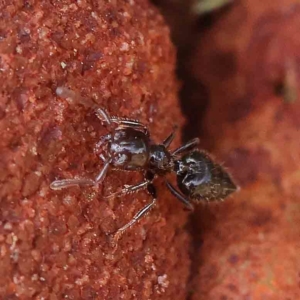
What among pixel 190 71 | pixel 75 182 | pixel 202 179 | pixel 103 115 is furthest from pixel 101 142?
pixel 190 71

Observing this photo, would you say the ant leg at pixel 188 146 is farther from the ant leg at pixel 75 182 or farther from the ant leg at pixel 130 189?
the ant leg at pixel 75 182

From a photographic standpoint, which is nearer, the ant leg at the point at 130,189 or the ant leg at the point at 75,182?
the ant leg at the point at 75,182

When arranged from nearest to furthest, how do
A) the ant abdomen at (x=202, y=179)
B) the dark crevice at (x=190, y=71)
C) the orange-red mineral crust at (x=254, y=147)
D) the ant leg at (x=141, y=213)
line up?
1. the ant leg at (x=141, y=213)
2. the orange-red mineral crust at (x=254, y=147)
3. the ant abdomen at (x=202, y=179)
4. the dark crevice at (x=190, y=71)

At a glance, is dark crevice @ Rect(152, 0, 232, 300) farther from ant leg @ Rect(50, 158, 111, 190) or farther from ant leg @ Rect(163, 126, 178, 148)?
ant leg @ Rect(50, 158, 111, 190)

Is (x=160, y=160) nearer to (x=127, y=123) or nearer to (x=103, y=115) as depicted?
(x=127, y=123)

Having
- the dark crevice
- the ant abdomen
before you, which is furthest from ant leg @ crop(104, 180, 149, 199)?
the dark crevice

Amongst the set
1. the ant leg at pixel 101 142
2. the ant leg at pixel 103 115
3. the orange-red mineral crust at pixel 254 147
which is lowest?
the orange-red mineral crust at pixel 254 147

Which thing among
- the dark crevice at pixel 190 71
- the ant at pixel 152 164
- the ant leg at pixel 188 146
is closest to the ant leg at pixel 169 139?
the ant at pixel 152 164
